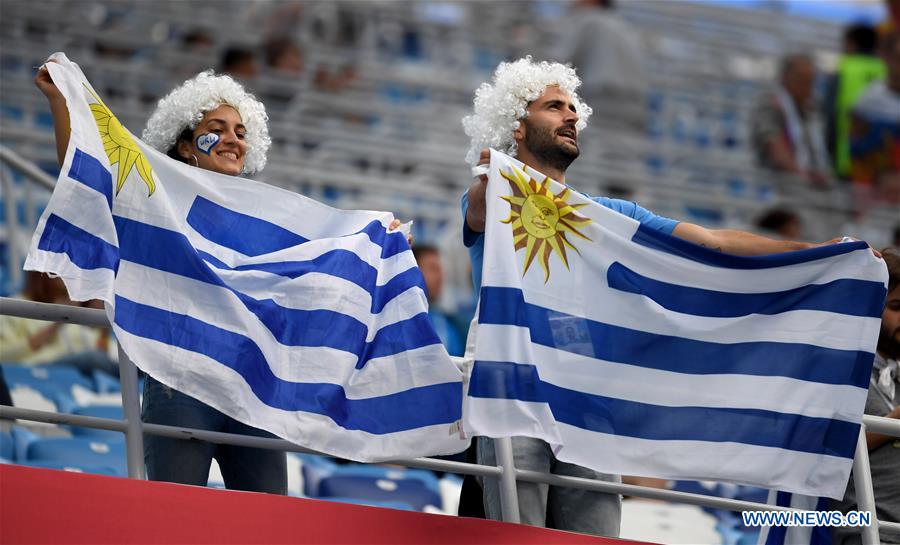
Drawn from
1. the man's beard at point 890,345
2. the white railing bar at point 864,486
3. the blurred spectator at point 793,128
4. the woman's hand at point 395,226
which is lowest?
the white railing bar at point 864,486

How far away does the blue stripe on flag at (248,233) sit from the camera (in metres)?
4.68

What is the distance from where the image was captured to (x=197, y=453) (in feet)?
14.6

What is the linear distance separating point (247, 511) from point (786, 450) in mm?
1587

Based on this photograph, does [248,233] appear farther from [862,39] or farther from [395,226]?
[862,39]

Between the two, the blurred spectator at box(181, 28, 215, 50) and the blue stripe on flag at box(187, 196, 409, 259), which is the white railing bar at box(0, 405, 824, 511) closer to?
the blue stripe on flag at box(187, 196, 409, 259)

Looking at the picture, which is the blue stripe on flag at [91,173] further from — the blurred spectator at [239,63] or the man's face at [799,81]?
the man's face at [799,81]

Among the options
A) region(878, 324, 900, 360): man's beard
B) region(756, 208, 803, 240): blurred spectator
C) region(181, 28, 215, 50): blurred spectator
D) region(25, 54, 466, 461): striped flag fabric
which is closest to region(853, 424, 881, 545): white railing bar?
region(878, 324, 900, 360): man's beard

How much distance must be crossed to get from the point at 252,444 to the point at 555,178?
1373 mm

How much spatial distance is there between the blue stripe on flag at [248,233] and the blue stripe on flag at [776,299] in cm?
80

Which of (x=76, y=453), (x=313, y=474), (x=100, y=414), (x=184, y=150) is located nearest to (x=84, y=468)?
Result: (x=76, y=453)

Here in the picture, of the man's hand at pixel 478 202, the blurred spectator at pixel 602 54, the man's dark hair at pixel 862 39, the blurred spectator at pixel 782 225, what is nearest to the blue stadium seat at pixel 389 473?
the man's hand at pixel 478 202

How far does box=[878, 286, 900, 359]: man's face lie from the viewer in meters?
4.98

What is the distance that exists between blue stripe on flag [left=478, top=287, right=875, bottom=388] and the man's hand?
39 centimetres

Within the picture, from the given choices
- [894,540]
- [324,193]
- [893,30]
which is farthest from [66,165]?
[893,30]
